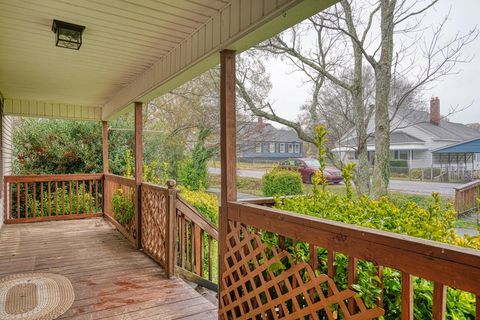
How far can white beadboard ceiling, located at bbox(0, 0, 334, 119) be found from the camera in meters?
2.21

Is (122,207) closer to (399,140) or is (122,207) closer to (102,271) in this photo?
(102,271)

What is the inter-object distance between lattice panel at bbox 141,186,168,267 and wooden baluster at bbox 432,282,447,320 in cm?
305

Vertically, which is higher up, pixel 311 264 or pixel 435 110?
pixel 435 110

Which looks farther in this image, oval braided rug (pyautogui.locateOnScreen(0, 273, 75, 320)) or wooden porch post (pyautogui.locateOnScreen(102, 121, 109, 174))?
wooden porch post (pyautogui.locateOnScreen(102, 121, 109, 174))

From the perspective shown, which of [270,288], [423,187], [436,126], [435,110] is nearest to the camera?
[270,288]

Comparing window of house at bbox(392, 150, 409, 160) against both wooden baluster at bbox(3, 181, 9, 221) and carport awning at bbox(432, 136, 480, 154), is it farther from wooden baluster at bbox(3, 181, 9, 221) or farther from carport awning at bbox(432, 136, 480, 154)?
wooden baluster at bbox(3, 181, 9, 221)

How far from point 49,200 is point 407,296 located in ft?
23.1

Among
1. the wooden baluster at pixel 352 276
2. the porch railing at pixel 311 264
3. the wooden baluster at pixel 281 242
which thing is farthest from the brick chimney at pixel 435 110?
the wooden baluster at pixel 352 276

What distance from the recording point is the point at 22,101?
20.9 feet

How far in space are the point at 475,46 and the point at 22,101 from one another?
8.55 meters

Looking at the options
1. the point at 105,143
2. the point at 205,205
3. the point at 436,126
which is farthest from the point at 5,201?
the point at 436,126

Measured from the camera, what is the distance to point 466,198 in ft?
13.6

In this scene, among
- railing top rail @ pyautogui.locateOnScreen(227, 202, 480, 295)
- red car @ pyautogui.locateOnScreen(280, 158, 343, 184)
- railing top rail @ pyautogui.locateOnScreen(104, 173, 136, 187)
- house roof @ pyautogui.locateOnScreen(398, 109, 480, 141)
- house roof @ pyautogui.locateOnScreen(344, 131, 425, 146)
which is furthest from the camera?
red car @ pyautogui.locateOnScreen(280, 158, 343, 184)

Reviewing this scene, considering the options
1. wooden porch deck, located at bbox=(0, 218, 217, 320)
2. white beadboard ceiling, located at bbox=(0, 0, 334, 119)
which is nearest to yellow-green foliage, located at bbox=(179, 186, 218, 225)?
wooden porch deck, located at bbox=(0, 218, 217, 320)
